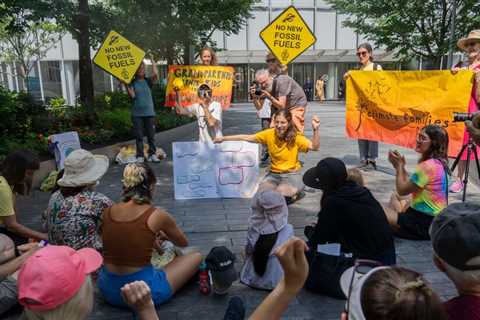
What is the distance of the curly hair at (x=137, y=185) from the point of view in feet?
10.3

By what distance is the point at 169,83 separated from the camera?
9.38m

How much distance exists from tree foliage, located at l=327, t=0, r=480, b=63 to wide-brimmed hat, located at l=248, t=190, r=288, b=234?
1739 centimetres

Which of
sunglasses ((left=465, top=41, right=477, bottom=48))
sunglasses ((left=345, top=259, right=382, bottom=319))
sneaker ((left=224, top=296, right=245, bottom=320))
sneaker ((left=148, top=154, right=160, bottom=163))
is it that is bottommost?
sneaker ((left=148, top=154, right=160, bottom=163))

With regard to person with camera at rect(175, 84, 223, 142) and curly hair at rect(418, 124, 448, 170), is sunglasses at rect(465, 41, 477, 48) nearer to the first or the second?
curly hair at rect(418, 124, 448, 170)

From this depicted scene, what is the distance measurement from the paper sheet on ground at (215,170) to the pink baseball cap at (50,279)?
→ 459 cm

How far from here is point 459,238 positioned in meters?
1.79

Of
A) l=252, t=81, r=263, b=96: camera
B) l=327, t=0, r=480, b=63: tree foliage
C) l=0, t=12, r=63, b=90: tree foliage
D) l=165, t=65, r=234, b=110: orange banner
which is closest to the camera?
l=252, t=81, r=263, b=96: camera

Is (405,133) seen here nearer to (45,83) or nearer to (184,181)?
(184,181)

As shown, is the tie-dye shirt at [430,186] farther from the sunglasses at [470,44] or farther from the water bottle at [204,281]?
the sunglasses at [470,44]

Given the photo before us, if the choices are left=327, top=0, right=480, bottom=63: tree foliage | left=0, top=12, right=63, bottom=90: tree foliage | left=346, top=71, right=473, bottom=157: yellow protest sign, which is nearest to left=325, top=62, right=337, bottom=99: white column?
left=327, top=0, right=480, bottom=63: tree foliage

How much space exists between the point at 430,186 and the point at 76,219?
3.41 metres

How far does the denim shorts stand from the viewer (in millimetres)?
3156

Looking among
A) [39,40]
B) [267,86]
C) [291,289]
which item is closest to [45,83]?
[39,40]

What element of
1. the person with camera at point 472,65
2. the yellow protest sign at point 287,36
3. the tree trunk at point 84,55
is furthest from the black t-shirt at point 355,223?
the tree trunk at point 84,55
